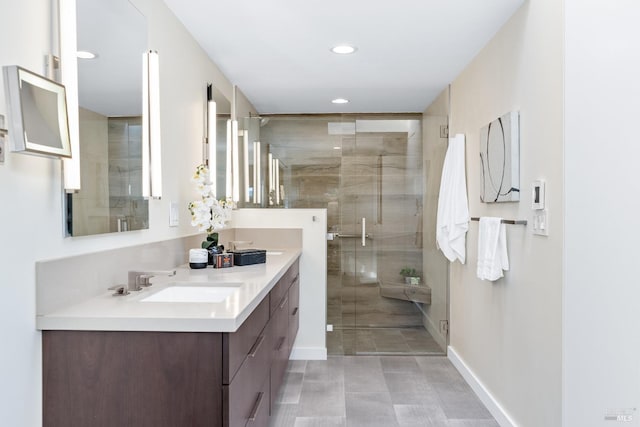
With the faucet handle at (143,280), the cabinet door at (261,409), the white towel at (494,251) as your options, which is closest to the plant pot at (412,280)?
the white towel at (494,251)

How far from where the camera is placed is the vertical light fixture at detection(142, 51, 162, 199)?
215cm

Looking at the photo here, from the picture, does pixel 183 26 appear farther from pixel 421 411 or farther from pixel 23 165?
pixel 421 411

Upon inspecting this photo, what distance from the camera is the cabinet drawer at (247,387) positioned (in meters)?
1.47

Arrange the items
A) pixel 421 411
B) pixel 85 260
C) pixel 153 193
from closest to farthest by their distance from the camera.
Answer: pixel 85 260 < pixel 153 193 < pixel 421 411

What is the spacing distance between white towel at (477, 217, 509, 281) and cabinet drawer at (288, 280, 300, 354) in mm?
1306

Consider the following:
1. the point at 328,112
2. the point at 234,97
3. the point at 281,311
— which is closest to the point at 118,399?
the point at 281,311

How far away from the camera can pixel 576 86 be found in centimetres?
197

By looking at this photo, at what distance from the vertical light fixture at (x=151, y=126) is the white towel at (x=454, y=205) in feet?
7.07

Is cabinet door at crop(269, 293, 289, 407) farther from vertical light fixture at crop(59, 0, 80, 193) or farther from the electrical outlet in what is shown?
the electrical outlet

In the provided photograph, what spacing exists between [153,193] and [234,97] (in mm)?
2019

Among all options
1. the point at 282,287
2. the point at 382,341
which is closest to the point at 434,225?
the point at 382,341

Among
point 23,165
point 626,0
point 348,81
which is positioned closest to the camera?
point 23,165

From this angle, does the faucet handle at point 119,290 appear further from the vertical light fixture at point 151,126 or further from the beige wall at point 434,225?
the beige wall at point 434,225

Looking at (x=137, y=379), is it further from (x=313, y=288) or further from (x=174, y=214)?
(x=313, y=288)
